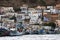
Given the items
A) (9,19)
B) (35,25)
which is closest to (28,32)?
(35,25)

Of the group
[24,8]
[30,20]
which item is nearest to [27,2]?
[24,8]

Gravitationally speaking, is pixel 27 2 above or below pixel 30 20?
above

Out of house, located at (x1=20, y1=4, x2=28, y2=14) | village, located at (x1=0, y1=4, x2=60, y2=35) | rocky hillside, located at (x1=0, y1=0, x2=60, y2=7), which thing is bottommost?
village, located at (x1=0, y1=4, x2=60, y2=35)

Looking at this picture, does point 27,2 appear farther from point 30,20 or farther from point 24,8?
point 30,20

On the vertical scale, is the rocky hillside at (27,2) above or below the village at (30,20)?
above

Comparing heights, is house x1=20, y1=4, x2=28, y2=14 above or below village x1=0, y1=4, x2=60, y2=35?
above

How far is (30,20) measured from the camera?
2889 mm

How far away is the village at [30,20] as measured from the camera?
2.87m

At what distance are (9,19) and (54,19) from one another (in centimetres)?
61

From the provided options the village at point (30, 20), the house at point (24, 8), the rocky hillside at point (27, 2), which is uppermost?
the rocky hillside at point (27, 2)

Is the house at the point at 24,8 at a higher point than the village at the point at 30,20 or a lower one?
higher

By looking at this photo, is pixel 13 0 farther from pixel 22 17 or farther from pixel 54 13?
pixel 54 13

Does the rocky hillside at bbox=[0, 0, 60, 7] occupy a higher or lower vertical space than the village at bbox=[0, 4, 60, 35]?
higher

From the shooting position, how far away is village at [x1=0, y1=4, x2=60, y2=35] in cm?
287
